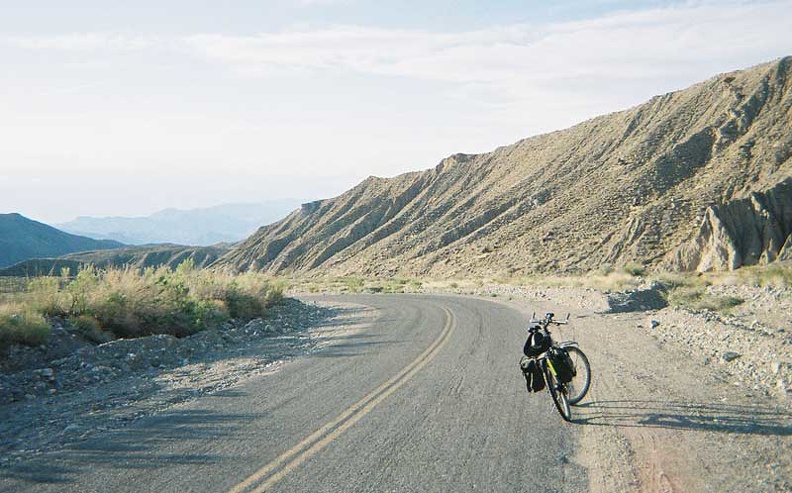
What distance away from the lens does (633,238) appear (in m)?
40.8

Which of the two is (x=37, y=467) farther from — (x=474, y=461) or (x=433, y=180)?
(x=433, y=180)

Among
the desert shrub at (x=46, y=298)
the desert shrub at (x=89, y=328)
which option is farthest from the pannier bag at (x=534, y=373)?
the desert shrub at (x=46, y=298)

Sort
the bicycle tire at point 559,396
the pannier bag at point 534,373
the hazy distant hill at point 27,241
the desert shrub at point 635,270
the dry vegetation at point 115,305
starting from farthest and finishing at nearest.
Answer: the hazy distant hill at point 27,241
the desert shrub at point 635,270
the dry vegetation at point 115,305
the pannier bag at point 534,373
the bicycle tire at point 559,396

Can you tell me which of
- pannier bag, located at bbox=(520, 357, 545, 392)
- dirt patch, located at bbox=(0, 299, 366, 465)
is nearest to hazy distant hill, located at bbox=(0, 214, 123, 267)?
dirt patch, located at bbox=(0, 299, 366, 465)

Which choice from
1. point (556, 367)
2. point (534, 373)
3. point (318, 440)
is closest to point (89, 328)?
point (318, 440)

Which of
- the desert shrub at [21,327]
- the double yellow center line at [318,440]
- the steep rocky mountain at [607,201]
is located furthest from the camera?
the steep rocky mountain at [607,201]

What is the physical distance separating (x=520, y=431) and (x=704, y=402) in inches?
111

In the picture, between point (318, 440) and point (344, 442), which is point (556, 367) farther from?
point (318, 440)

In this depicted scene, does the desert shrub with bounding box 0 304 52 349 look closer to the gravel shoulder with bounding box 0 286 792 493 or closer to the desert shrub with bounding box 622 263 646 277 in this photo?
the gravel shoulder with bounding box 0 286 792 493

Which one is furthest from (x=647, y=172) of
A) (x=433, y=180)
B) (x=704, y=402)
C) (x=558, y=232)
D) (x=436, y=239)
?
A: (x=704, y=402)

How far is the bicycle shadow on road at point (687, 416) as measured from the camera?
6.64 meters

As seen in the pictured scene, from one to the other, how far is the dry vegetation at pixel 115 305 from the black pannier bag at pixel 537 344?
30.3 feet

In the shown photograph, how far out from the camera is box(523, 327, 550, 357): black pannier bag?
762cm

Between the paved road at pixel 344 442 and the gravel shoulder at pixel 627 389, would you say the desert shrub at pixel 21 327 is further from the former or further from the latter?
the paved road at pixel 344 442
